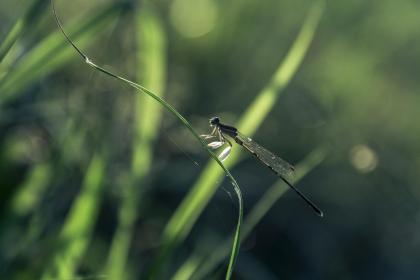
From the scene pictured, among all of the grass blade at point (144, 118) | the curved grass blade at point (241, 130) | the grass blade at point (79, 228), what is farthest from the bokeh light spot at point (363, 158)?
the grass blade at point (79, 228)

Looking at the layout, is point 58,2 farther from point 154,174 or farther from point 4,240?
point 4,240

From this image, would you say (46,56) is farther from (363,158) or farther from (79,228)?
(363,158)

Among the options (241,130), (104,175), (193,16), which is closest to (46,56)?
(104,175)

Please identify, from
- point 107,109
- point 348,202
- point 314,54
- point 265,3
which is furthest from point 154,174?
point 265,3

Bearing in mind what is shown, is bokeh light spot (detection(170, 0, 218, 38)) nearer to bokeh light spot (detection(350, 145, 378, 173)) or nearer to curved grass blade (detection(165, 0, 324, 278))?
bokeh light spot (detection(350, 145, 378, 173))

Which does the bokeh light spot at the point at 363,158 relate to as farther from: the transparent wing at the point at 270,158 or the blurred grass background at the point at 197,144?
the transparent wing at the point at 270,158

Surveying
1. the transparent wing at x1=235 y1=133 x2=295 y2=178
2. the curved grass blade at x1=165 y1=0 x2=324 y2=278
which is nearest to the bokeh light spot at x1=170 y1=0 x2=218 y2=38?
the curved grass blade at x1=165 y1=0 x2=324 y2=278
